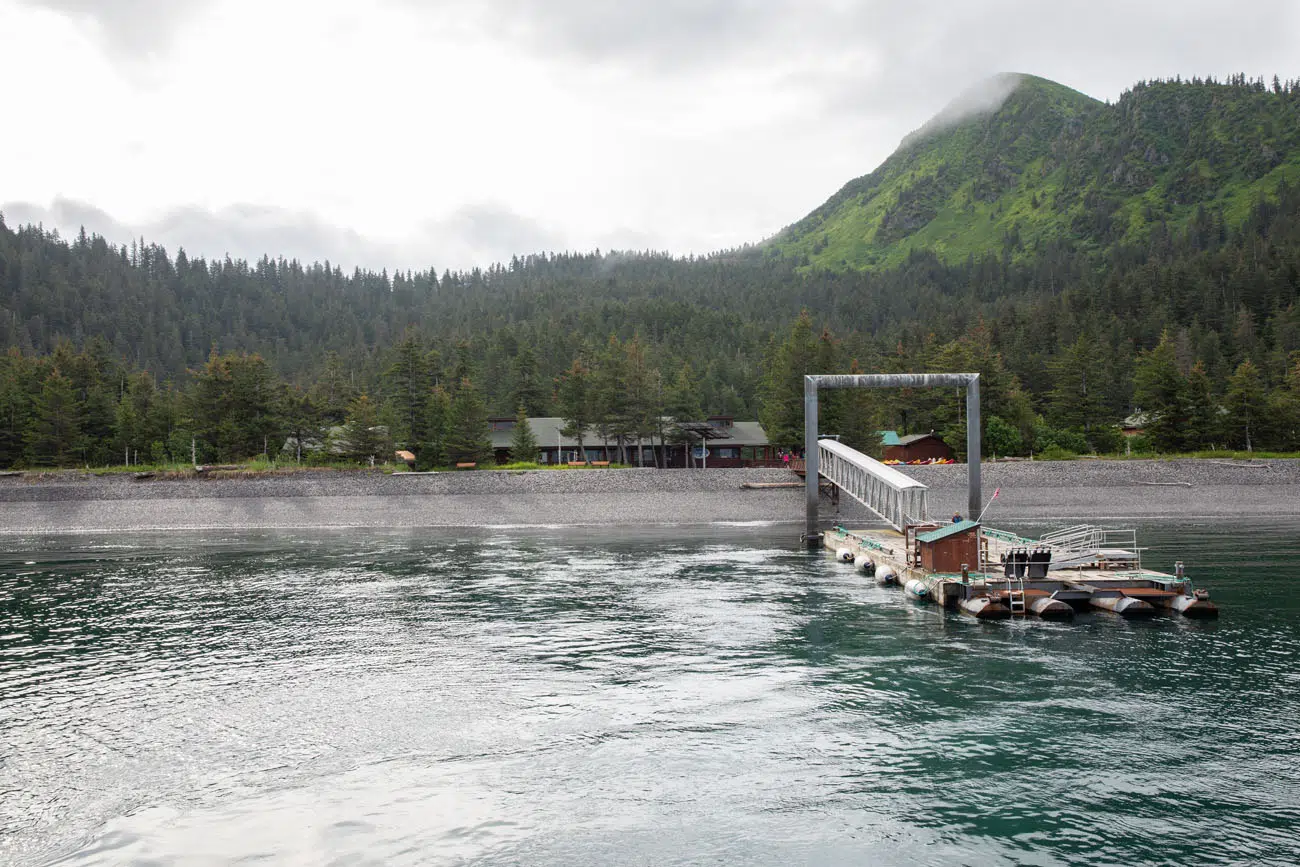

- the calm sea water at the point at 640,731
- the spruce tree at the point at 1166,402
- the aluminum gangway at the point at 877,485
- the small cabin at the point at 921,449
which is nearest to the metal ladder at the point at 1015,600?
the calm sea water at the point at 640,731

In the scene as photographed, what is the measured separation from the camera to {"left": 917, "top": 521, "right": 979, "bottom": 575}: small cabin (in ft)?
111

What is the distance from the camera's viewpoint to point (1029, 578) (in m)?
32.2

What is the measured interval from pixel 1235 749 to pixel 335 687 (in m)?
19.5

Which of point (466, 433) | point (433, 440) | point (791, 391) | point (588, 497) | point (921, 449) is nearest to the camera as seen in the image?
point (588, 497)

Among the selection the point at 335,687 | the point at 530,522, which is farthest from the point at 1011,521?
the point at 335,687

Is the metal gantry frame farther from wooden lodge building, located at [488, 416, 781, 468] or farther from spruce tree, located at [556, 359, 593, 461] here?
spruce tree, located at [556, 359, 593, 461]

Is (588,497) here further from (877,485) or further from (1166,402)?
(1166,402)

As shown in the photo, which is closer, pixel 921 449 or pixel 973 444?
pixel 973 444

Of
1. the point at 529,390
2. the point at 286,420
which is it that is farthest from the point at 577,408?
the point at 286,420

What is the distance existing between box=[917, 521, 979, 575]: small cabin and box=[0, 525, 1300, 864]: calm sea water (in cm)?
230

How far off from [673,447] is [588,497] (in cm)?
4016

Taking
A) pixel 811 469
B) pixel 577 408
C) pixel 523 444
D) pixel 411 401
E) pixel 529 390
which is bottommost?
pixel 811 469

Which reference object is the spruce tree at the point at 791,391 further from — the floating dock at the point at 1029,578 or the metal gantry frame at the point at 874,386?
the floating dock at the point at 1029,578

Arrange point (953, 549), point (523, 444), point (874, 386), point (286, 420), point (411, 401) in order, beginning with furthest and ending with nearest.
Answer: point (523, 444) → point (286, 420) → point (411, 401) → point (874, 386) → point (953, 549)
